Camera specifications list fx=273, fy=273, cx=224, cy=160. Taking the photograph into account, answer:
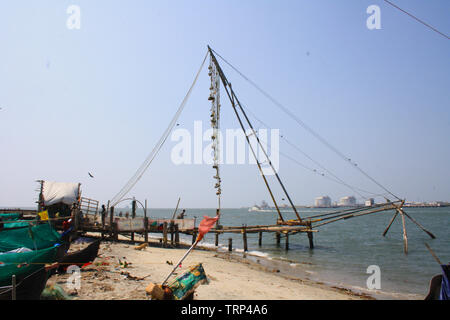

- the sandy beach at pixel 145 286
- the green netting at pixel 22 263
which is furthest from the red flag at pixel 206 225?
the green netting at pixel 22 263

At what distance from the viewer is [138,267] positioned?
1528cm

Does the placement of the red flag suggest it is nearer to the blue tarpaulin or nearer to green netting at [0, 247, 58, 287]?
green netting at [0, 247, 58, 287]

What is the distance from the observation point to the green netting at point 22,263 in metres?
8.18

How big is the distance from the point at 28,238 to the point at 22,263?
265 inches

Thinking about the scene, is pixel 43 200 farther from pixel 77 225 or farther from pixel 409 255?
pixel 409 255

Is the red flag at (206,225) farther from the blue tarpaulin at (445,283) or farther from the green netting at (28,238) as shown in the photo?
the green netting at (28,238)

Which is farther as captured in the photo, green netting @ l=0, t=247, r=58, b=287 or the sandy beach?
the sandy beach

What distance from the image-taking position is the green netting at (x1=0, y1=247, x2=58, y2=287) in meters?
8.18

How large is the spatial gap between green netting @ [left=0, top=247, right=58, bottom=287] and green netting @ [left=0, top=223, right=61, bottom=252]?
14.5 feet

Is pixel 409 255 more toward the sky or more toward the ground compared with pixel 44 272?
more toward the ground

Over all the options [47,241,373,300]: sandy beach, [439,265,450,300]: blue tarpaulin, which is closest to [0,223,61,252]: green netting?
[47,241,373,300]: sandy beach
